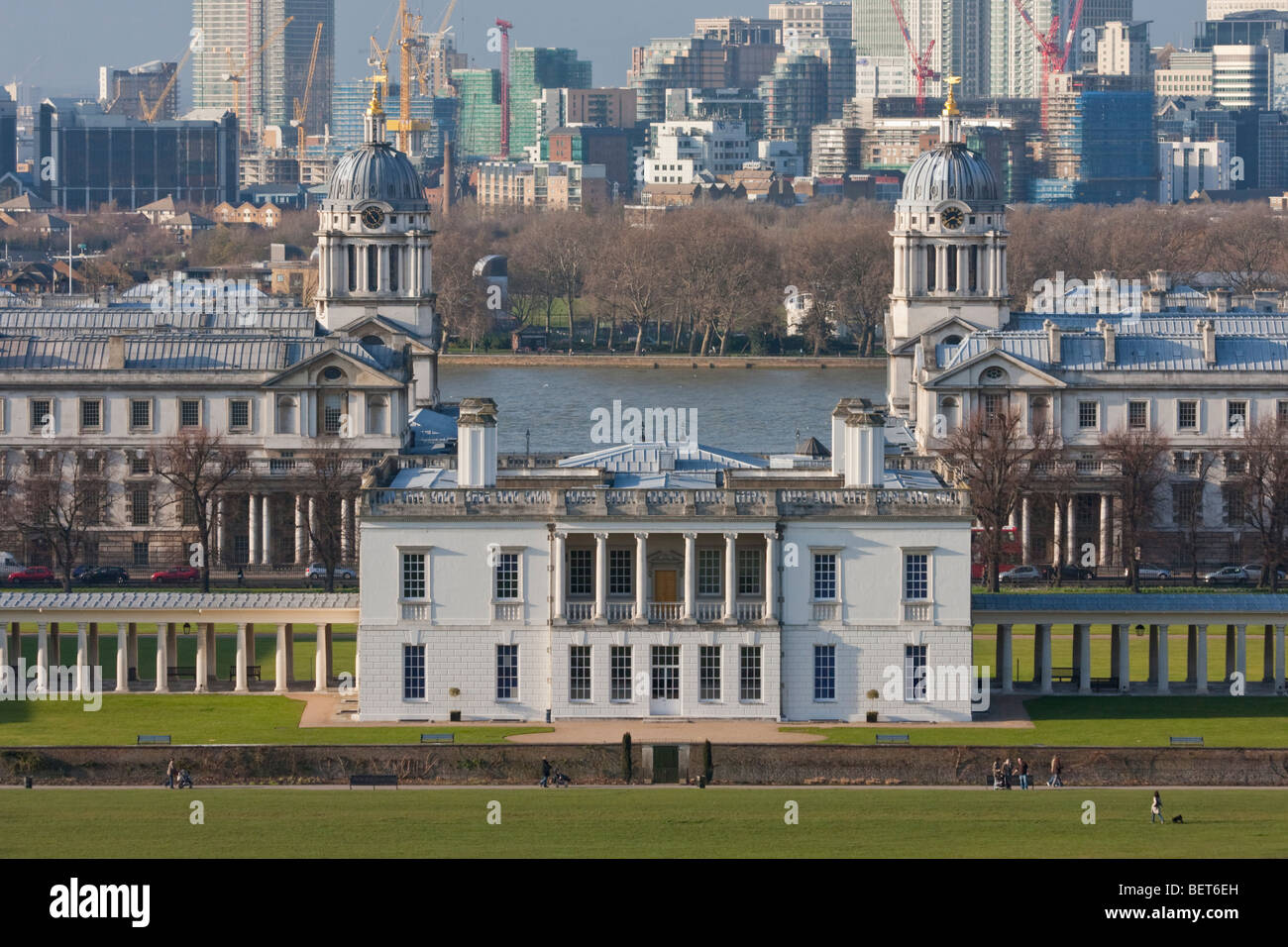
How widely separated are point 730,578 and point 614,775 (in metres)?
7.09

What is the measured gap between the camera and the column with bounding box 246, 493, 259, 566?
105 m

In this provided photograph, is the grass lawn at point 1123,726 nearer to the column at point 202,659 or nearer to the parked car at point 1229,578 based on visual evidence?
the column at point 202,659

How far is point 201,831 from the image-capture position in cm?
6256

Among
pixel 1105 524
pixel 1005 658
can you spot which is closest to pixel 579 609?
pixel 1005 658

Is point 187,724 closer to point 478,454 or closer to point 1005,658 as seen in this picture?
point 478,454

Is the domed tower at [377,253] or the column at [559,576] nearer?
the column at [559,576]

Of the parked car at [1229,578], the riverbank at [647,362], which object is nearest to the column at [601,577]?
the parked car at [1229,578]

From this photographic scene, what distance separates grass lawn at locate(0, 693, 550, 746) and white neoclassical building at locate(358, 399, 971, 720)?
1714 mm

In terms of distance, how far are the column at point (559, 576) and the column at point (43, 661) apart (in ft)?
37.7

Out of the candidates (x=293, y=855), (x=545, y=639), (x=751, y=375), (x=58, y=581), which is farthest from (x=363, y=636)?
(x=751, y=375)

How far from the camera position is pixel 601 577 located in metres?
74.5

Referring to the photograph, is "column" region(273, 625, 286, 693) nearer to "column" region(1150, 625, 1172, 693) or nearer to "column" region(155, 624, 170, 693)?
"column" region(155, 624, 170, 693)

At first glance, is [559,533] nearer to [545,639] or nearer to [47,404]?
[545,639]

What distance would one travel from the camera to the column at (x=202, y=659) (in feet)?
260
